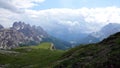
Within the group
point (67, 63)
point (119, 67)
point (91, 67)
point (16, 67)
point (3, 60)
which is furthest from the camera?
→ point (3, 60)

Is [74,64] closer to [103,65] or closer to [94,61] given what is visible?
[94,61]

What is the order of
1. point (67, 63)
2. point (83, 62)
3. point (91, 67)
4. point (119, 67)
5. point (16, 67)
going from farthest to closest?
point (16, 67) → point (67, 63) → point (83, 62) → point (91, 67) → point (119, 67)

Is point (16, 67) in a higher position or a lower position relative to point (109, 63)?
lower

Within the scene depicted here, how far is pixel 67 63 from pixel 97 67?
1021cm

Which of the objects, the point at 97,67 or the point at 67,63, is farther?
the point at 67,63

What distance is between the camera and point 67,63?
4747 cm

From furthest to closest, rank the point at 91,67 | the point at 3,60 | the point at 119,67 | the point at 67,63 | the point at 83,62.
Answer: the point at 3,60
the point at 67,63
the point at 83,62
the point at 91,67
the point at 119,67

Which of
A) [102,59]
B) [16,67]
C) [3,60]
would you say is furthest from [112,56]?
[3,60]

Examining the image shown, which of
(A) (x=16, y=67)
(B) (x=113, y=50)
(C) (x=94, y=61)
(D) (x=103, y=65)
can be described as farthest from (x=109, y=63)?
(A) (x=16, y=67)

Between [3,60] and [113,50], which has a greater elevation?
[113,50]

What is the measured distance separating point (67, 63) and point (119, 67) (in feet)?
44.5

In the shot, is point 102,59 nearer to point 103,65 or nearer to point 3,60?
point 103,65

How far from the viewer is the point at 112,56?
39406 millimetres

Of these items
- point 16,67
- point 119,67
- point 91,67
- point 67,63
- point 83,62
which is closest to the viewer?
point 119,67
